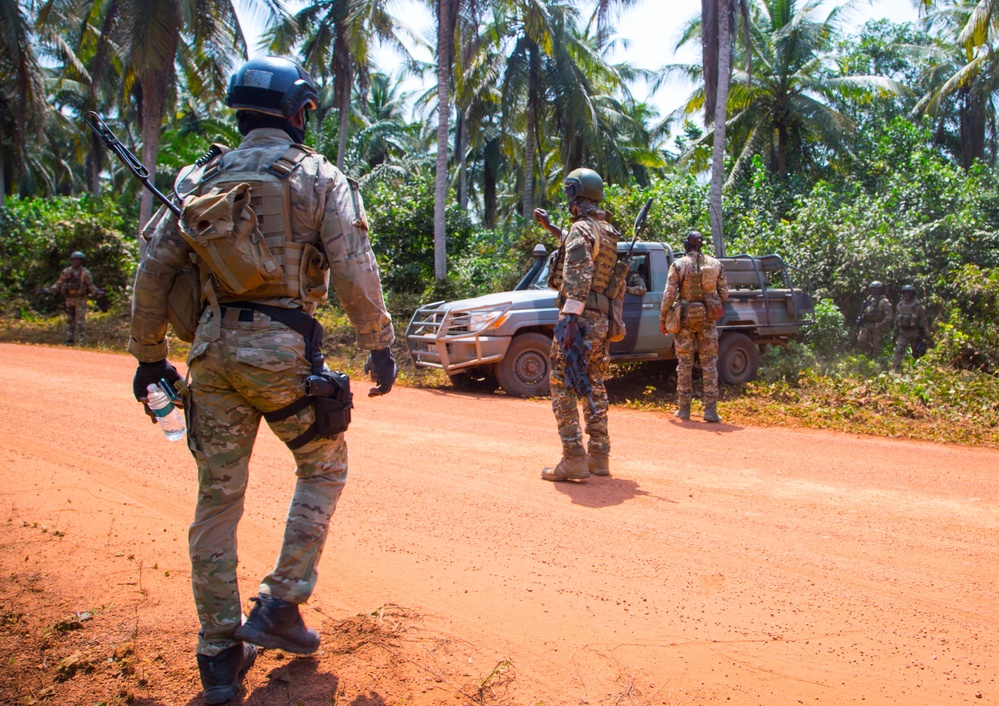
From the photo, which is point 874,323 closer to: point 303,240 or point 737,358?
point 737,358

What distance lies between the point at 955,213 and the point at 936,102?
392 inches

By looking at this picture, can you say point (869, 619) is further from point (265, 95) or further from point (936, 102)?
point (936, 102)

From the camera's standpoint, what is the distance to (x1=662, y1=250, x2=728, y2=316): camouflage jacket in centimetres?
887

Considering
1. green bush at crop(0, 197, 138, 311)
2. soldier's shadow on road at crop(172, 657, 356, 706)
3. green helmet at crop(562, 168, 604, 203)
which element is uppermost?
green bush at crop(0, 197, 138, 311)

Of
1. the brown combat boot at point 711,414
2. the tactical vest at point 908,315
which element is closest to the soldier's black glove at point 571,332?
the brown combat boot at point 711,414

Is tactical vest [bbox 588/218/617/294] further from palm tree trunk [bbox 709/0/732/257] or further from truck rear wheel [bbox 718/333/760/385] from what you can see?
palm tree trunk [bbox 709/0/732/257]

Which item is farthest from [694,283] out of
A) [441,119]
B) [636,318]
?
[441,119]

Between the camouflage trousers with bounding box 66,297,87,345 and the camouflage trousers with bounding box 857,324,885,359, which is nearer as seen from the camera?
the camouflage trousers with bounding box 857,324,885,359

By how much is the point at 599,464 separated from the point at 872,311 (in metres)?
10.6

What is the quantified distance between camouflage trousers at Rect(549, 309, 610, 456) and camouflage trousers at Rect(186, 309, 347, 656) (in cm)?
291

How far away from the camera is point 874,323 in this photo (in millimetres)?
14445

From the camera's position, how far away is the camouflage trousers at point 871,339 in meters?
14.4

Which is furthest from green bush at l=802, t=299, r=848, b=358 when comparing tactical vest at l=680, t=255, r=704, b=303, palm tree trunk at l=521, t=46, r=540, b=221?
palm tree trunk at l=521, t=46, r=540, b=221

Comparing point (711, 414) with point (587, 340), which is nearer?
point (587, 340)
